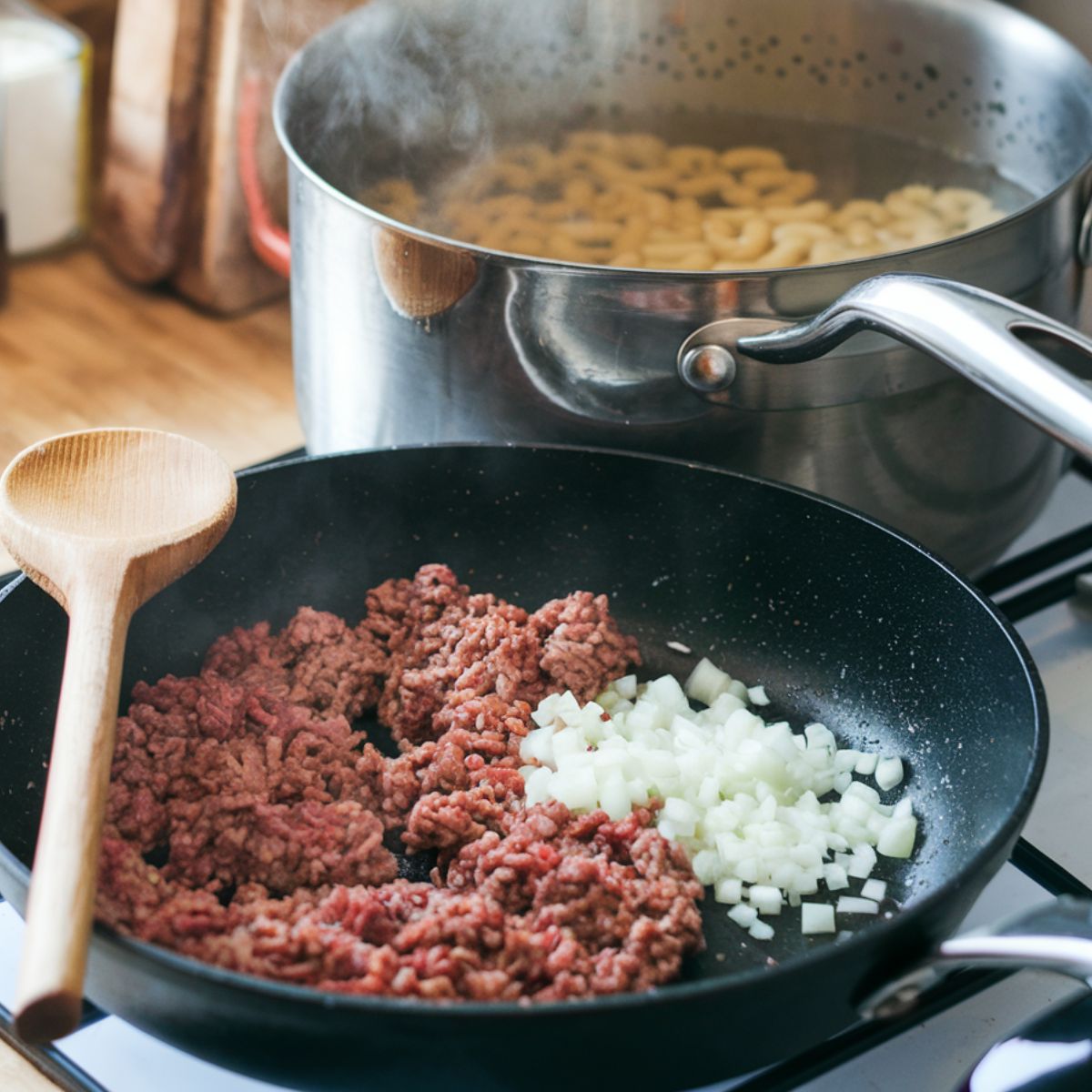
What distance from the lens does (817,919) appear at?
2.41 feet

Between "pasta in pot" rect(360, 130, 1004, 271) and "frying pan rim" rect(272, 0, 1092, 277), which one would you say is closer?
"frying pan rim" rect(272, 0, 1092, 277)

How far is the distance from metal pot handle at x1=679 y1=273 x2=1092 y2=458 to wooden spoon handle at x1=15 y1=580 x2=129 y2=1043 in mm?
349

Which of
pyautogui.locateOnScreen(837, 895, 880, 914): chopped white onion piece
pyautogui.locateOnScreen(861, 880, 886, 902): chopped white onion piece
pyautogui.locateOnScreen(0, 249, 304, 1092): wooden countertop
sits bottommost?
pyautogui.locateOnScreen(0, 249, 304, 1092): wooden countertop

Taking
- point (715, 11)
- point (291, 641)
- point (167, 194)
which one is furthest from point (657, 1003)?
point (167, 194)

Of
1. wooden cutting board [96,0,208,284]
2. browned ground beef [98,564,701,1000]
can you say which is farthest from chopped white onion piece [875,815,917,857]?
wooden cutting board [96,0,208,284]

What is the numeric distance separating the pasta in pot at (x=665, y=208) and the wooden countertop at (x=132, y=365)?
252 mm

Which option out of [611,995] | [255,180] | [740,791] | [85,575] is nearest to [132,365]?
[255,180]

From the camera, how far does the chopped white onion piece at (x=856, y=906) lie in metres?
0.74

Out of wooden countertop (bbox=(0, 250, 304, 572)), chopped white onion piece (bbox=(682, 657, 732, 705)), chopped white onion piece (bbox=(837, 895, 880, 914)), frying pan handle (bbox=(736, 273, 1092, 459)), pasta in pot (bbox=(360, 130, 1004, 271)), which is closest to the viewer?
frying pan handle (bbox=(736, 273, 1092, 459))

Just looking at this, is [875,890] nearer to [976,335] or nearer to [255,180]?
[976,335]

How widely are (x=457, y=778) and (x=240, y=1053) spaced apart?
224 mm

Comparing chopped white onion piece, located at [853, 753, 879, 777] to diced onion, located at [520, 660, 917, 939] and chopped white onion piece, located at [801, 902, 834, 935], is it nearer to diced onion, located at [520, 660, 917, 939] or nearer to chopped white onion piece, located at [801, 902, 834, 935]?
diced onion, located at [520, 660, 917, 939]

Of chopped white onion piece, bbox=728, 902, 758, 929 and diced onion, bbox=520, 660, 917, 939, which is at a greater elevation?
diced onion, bbox=520, 660, 917, 939

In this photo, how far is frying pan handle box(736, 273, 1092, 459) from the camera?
0.64 metres
